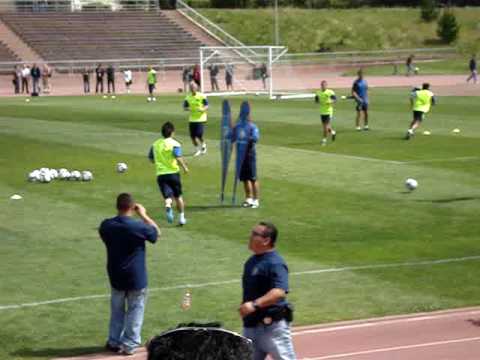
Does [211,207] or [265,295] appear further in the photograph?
[211,207]

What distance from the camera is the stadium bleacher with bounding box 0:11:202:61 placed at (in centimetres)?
8200

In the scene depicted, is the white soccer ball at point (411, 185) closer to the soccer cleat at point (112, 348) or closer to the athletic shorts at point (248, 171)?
the athletic shorts at point (248, 171)

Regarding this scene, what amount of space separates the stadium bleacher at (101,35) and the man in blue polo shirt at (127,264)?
6745 cm

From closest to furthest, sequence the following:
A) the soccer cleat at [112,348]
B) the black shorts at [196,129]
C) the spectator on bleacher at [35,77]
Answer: the soccer cleat at [112,348] → the black shorts at [196,129] → the spectator on bleacher at [35,77]

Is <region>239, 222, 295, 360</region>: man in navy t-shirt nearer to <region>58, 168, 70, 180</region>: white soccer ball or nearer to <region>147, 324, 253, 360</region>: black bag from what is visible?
<region>147, 324, 253, 360</region>: black bag

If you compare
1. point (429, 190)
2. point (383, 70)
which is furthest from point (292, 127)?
point (383, 70)

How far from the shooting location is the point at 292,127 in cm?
4325

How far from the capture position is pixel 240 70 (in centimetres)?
7062

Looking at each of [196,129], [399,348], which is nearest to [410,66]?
[196,129]

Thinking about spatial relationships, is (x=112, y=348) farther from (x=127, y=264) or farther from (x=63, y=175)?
(x=63, y=175)

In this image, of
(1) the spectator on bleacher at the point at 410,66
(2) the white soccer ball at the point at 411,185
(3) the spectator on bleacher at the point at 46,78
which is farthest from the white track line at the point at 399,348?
(1) the spectator on bleacher at the point at 410,66

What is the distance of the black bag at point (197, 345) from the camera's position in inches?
332

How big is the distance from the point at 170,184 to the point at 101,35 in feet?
212

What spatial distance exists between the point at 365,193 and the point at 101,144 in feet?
45.5
